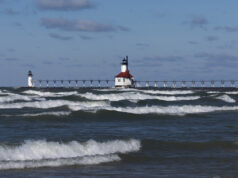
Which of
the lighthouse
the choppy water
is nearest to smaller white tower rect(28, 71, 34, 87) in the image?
the lighthouse

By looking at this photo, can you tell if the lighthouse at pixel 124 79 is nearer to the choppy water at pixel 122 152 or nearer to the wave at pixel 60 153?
the choppy water at pixel 122 152

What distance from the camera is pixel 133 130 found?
2203 centimetres

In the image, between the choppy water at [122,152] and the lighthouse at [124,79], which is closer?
the choppy water at [122,152]

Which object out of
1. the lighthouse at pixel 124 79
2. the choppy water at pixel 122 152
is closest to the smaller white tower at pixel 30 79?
the lighthouse at pixel 124 79

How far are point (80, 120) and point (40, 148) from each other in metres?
12.8

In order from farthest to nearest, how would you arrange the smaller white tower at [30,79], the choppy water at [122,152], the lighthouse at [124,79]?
the smaller white tower at [30,79], the lighthouse at [124,79], the choppy water at [122,152]

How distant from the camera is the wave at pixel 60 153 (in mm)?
13180

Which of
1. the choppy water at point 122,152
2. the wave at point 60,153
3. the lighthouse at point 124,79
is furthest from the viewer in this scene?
the lighthouse at point 124,79

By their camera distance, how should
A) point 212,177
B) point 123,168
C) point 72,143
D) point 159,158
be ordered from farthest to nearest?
1. point 72,143
2. point 159,158
3. point 123,168
4. point 212,177

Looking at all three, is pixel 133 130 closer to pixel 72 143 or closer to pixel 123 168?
pixel 72 143

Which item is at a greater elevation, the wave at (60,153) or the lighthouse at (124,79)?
the lighthouse at (124,79)

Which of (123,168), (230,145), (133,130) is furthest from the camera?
(133,130)

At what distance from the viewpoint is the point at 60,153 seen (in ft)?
48.6

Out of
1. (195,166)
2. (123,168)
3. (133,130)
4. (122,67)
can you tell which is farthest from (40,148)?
(122,67)
